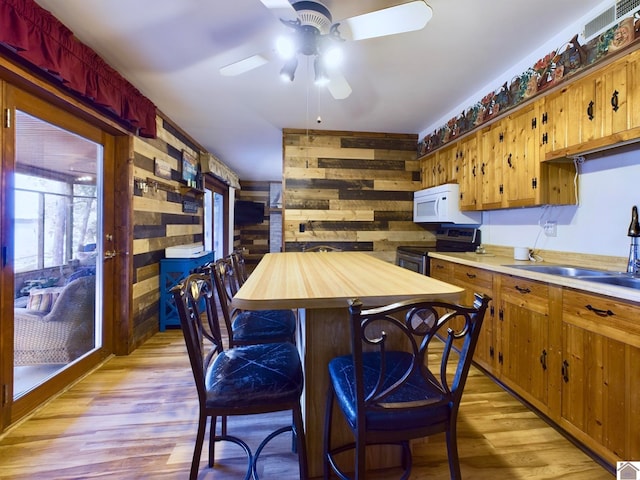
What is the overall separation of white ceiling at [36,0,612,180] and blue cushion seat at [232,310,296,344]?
6.30 feet

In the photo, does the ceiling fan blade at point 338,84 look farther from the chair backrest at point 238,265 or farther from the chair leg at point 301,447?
the chair leg at point 301,447

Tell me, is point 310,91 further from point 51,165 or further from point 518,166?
point 51,165

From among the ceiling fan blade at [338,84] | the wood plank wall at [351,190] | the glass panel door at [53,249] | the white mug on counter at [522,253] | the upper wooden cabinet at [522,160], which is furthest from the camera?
the wood plank wall at [351,190]

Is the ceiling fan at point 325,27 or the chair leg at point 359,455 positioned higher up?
the ceiling fan at point 325,27

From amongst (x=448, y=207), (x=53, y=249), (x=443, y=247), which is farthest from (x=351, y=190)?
(x=53, y=249)

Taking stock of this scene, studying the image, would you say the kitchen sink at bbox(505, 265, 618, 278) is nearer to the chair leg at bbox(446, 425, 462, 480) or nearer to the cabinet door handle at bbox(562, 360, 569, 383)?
the cabinet door handle at bbox(562, 360, 569, 383)

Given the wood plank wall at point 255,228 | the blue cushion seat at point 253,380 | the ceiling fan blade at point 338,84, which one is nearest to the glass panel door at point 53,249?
the blue cushion seat at point 253,380

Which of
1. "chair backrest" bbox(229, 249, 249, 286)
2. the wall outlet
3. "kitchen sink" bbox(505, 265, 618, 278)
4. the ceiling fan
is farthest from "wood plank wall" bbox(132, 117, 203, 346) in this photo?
the wall outlet

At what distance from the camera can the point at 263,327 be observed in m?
1.90

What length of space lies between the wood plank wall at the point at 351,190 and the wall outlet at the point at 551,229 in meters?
1.77

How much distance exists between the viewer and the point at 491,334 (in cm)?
230

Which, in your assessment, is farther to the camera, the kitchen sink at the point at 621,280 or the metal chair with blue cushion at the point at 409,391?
the kitchen sink at the point at 621,280

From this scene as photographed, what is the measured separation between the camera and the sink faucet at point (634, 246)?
170 cm

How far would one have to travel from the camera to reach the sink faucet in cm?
170
